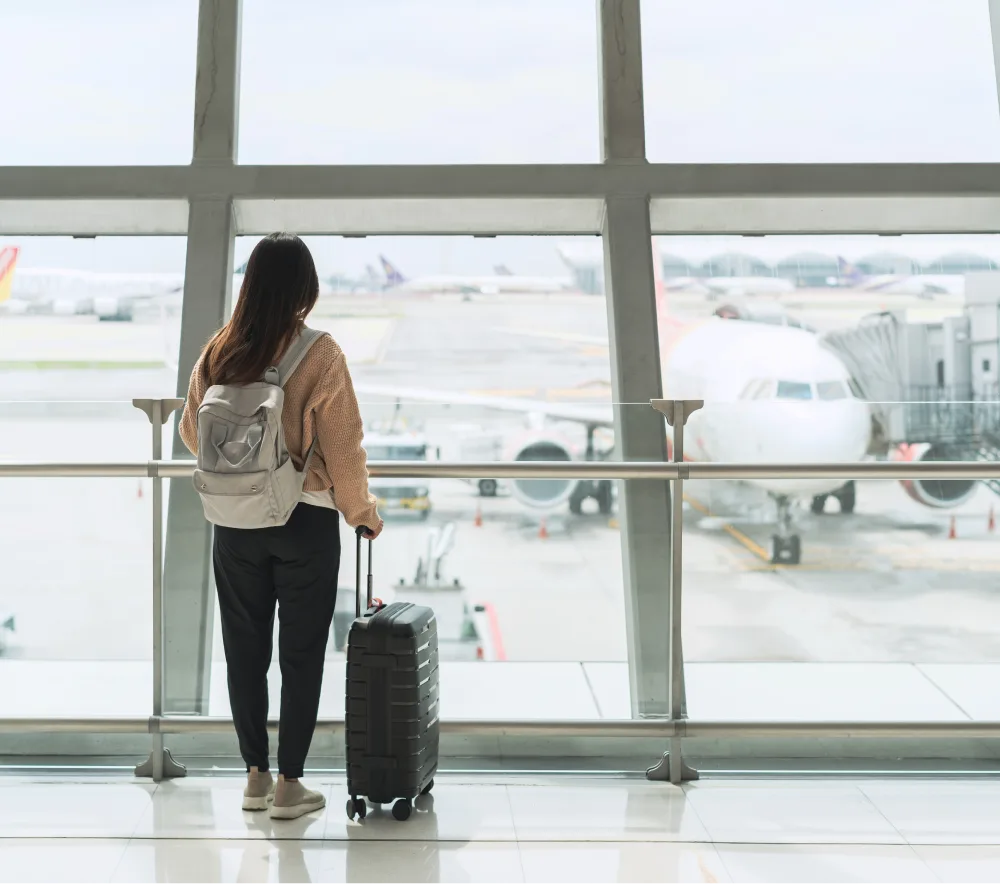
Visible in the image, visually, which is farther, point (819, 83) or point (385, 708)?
point (819, 83)

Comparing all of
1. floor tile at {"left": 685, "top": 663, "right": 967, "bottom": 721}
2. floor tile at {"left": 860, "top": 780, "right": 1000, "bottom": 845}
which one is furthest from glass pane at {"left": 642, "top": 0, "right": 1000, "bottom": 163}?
floor tile at {"left": 860, "top": 780, "right": 1000, "bottom": 845}

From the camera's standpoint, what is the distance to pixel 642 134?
11.0 feet

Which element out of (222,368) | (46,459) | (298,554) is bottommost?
(298,554)

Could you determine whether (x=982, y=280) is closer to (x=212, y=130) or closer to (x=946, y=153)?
(x=946, y=153)

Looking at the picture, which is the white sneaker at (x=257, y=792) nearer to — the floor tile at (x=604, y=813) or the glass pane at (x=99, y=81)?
the floor tile at (x=604, y=813)

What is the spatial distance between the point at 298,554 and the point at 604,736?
98cm

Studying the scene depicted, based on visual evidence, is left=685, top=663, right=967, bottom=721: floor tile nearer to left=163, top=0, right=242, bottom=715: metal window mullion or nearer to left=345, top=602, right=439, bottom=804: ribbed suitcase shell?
left=345, top=602, right=439, bottom=804: ribbed suitcase shell

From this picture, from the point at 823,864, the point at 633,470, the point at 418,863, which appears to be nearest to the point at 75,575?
the point at 418,863

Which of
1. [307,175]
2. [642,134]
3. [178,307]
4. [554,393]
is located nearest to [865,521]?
[554,393]

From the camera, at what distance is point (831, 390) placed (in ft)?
11.4

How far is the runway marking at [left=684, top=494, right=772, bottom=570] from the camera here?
8.82ft

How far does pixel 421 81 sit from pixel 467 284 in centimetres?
70

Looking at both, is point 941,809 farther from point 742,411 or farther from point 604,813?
point 742,411

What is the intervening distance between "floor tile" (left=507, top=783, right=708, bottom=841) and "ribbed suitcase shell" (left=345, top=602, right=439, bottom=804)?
0.98ft
